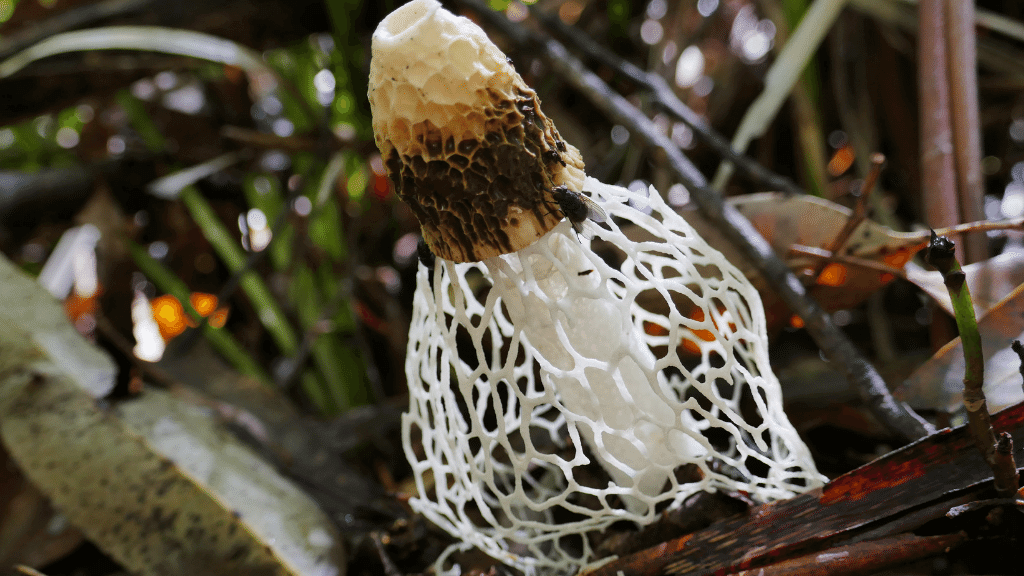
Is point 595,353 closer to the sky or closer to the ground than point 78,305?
closer to the sky

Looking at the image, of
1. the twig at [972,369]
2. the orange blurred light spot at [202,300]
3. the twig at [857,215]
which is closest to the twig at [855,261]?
the twig at [857,215]

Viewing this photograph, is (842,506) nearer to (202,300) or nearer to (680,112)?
(680,112)

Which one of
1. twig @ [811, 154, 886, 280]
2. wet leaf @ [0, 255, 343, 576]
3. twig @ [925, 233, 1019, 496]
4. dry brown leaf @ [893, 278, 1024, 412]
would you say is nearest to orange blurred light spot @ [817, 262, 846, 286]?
twig @ [811, 154, 886, 280]

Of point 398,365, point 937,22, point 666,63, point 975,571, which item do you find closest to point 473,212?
point 975,571

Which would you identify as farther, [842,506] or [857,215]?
[857,215]

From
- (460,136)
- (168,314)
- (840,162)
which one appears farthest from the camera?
(168,314)

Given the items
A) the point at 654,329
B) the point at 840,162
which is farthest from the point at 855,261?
the point at 840,162
